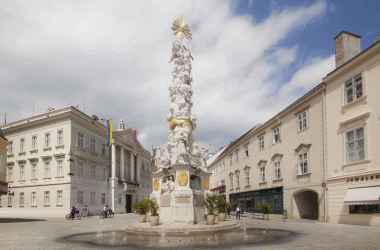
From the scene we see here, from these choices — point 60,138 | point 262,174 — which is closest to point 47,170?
point 60,138

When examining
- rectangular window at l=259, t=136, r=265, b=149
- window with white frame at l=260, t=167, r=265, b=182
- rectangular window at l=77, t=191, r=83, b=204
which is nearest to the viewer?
window with white frame at l=260, t=167, r=265, b=182

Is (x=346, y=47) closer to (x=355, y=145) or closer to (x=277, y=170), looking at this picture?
(x=355, y=145)

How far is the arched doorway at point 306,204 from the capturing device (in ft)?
→ 89.2

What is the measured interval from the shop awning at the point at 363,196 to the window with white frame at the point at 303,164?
6227 mm

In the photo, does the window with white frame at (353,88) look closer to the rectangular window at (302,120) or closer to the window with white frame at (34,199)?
the rectangular window at (302,120)

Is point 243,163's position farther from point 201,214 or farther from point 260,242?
point 260,242

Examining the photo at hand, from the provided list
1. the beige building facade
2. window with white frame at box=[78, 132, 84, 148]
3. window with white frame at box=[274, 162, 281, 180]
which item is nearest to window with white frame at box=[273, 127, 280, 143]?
window with white frame at box=[274, 162, 281, 180]

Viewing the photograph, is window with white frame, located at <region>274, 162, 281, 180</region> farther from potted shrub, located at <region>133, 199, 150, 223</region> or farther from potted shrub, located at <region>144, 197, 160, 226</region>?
potted shrub, located at <region>144, 197, 160, 226</region>

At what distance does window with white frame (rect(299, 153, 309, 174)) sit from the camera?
25.6 m

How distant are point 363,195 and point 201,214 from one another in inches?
367

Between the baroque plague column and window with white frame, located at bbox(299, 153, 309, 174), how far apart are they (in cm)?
939

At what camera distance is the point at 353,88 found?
20266 millimetres

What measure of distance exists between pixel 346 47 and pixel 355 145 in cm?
796

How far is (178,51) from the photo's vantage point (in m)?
22.6
